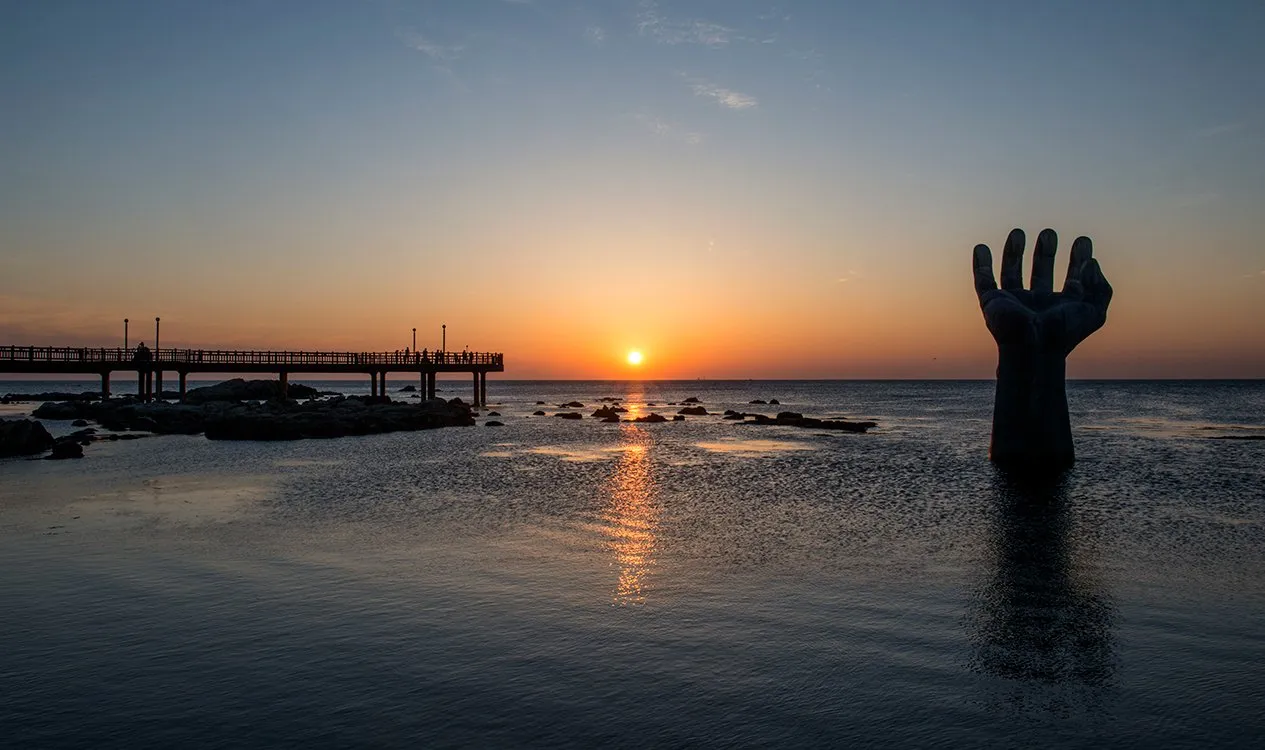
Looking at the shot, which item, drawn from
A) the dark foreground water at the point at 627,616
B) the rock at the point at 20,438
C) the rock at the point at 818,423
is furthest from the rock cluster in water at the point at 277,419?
the rock at the point at 818,423

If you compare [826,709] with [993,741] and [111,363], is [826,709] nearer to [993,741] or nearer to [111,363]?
[993,741]

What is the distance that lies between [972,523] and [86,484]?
27035 millimetres

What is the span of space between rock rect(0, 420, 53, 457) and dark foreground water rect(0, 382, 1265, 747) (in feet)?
33.9

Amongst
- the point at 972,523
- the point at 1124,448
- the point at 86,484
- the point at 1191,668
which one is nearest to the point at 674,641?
the point at 1191,668

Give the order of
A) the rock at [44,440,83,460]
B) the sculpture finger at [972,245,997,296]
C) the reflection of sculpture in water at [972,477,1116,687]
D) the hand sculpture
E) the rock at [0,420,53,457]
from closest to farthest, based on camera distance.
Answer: the reflection of sculpture in water at [972,477,1116,687] < the hand sculpture < the sculpture finger at [972,245,997,296] < the rock at [44,440,83,460] < the rock at [0,420,53,457]

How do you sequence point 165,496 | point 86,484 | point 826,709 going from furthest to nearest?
point 86,484 < point 165,496 < point 826,709

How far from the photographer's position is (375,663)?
10094 millimetres

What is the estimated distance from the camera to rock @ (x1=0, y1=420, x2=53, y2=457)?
116 feet

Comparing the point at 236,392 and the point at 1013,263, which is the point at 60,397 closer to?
the point at 236,392

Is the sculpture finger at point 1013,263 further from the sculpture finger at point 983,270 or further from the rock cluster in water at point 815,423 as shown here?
the rock cluster in water at point 815,423

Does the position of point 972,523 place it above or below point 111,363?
below

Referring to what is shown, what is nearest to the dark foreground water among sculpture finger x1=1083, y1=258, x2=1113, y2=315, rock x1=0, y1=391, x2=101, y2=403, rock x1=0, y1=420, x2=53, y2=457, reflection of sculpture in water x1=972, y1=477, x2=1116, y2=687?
reflection of sculpture in water x1=972, y1=477, x2=1116, y2=687

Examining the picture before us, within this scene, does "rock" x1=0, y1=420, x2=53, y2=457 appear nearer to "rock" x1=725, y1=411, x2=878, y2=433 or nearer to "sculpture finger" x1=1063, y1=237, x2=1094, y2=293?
"sculpture finger" x1=1063, y1=237, x2=1094, y2=293

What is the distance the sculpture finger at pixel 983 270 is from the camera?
3203 centimetres
